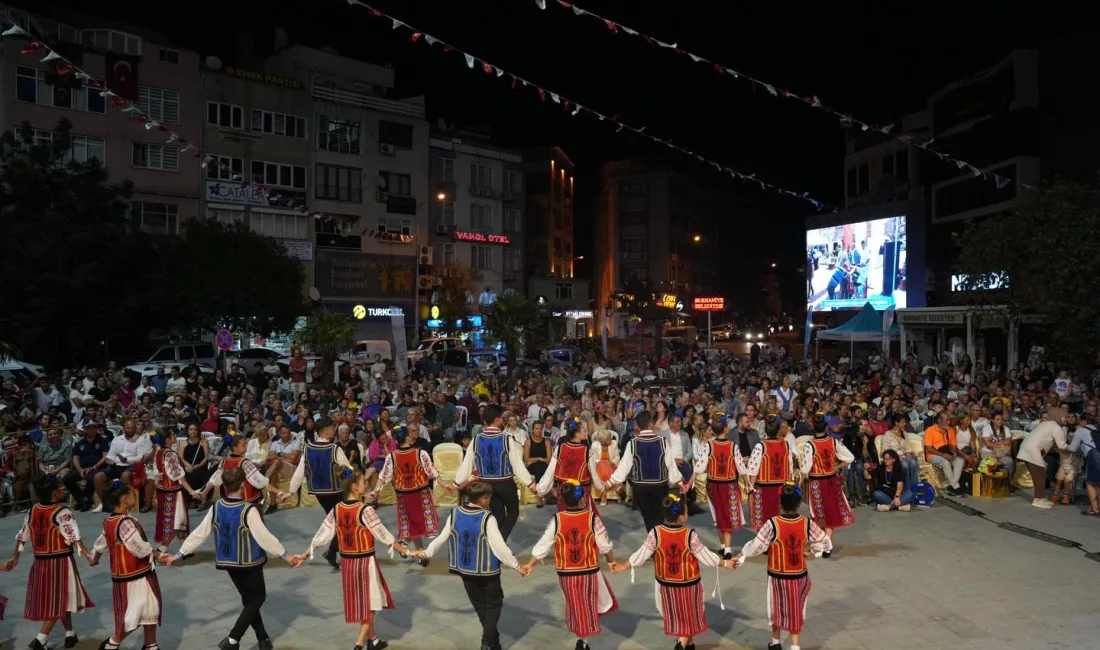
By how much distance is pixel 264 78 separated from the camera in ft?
137

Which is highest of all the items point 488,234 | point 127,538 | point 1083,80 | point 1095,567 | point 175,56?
point 175,56

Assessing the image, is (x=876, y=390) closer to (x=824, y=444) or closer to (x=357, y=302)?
(x=824, y=444)

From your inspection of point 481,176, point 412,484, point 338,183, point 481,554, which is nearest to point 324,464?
point 412,484

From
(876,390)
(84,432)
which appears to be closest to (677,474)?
(84,432)

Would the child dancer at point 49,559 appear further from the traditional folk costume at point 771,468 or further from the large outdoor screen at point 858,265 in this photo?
the large outdoor screen at point 858,265

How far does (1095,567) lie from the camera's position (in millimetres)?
9398

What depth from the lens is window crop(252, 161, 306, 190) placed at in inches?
1644

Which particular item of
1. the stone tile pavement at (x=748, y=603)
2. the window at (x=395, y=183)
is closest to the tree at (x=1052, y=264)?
the stone tile pavement at (x=748, y=603)

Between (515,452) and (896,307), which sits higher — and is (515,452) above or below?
below

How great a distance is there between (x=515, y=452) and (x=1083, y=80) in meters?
35.7

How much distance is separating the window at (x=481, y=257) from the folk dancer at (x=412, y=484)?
137 feet

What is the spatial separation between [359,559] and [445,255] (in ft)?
144

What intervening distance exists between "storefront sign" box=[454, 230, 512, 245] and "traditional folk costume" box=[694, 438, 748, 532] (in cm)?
4149

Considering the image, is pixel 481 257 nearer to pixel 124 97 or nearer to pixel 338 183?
pixel 338 183
